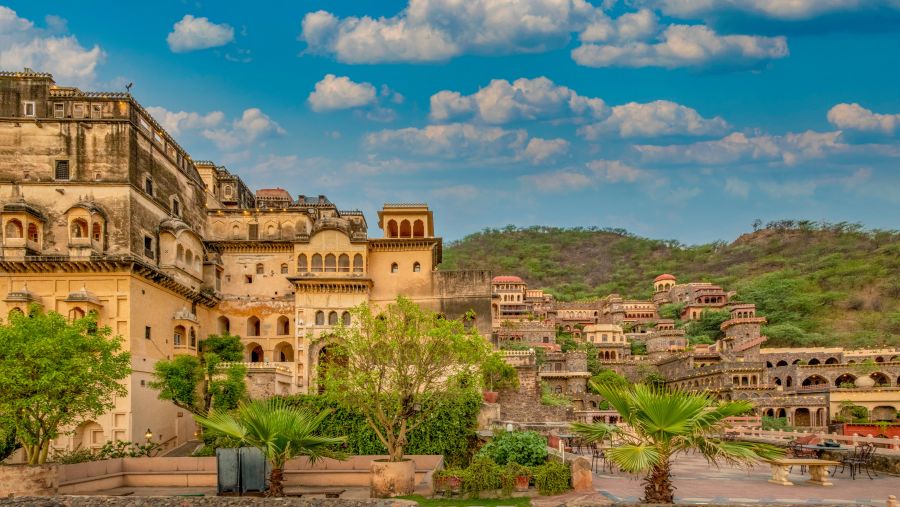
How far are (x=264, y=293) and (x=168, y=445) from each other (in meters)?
10.4

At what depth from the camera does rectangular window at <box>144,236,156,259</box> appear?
116ft

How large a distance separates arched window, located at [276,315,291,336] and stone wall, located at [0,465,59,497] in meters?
22.7

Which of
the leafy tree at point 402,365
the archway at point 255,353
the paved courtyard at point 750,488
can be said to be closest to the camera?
the paved courtyard at point 750,488

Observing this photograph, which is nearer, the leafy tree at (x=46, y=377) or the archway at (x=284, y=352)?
the leafy tree at (x=46, y=377)

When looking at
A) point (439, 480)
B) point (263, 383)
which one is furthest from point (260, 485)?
point (263, 383)

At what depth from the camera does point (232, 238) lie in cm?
4397

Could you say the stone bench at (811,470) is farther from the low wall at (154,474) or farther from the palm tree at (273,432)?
the palm tree at (273,432)

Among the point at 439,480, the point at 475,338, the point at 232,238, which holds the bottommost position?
the point at 439,480

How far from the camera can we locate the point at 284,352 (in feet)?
137

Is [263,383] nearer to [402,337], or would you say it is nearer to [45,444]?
[45,444]

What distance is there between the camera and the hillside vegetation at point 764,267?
73625mm

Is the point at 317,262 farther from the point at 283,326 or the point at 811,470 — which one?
the point at 811,470

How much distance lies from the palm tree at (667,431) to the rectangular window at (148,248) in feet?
91.7

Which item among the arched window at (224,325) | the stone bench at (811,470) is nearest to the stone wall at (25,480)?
the stone bench at (811,470)
